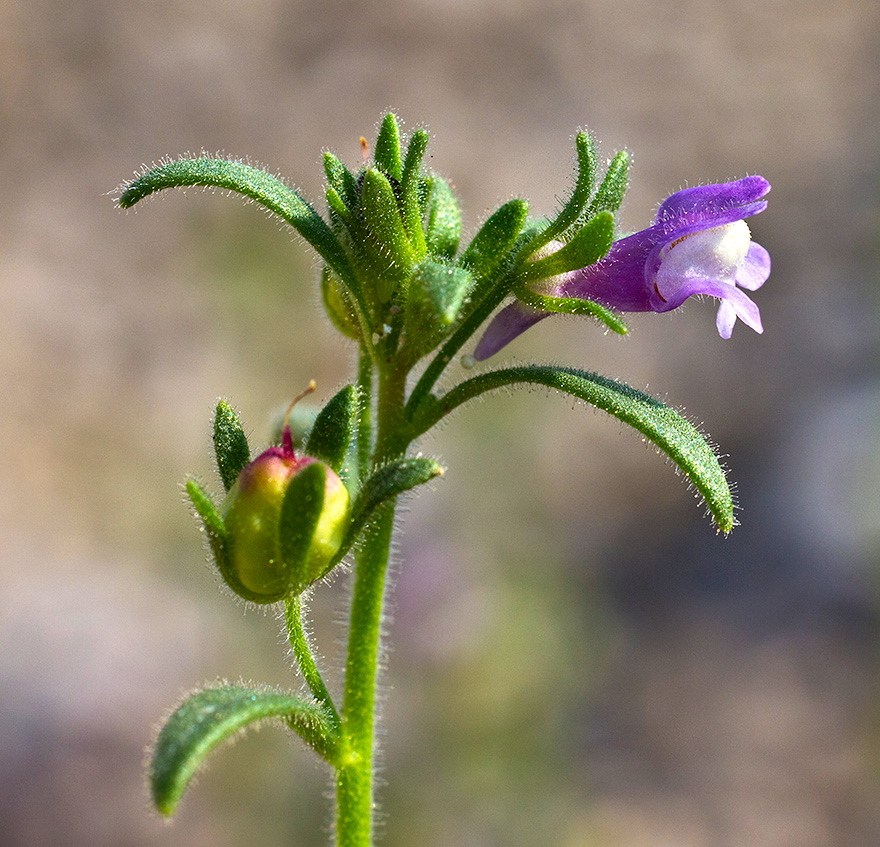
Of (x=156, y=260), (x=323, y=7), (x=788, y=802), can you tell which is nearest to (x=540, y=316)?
(x=788, y=802)

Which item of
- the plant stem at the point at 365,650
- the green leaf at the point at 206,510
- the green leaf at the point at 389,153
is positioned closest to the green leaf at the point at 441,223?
the green leaf at the point at 389,153

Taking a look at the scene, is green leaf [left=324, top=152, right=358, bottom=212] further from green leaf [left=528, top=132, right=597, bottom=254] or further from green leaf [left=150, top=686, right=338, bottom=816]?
green leaf [left=150, top=686, right=338, bottom=816]

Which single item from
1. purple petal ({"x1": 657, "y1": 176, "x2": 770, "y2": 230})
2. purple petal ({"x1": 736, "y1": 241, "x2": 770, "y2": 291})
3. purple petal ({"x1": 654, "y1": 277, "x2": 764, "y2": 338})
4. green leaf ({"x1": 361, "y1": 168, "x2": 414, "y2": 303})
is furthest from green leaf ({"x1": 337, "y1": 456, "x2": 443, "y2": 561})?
purple petal ({"x1": 736, "y1": 241, "x2": 770, "y2": 291})

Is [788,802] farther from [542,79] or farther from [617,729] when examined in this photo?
[542,79]

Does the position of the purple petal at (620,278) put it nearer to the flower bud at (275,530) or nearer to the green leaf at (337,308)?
the green leaf at (337,308)

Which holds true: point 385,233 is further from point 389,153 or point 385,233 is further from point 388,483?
point 388,483

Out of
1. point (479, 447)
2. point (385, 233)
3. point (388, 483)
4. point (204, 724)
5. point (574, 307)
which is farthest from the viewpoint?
point (479, 447)

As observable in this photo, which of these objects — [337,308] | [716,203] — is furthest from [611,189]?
[337,308]
